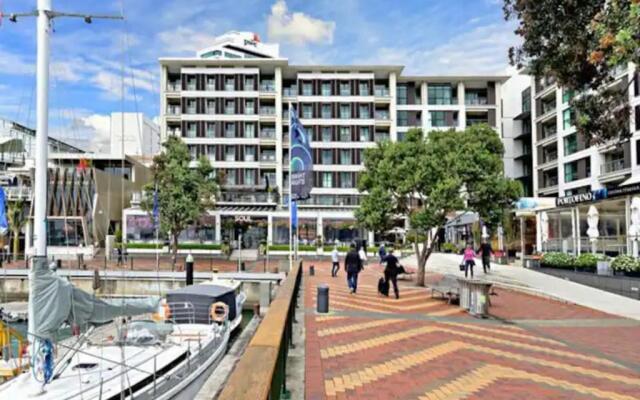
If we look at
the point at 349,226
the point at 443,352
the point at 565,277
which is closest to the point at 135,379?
the point at 443,352

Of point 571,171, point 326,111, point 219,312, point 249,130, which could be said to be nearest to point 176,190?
point 219,312

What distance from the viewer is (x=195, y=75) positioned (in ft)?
212

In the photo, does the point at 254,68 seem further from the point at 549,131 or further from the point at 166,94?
the point at 549,131

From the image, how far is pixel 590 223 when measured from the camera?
2344 centimetres

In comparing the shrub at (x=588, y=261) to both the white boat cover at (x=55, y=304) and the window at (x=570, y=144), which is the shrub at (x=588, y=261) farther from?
the window at (x=570, y=144)

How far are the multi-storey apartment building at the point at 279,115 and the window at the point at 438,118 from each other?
15 centimetres

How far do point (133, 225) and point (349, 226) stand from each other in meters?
21.2

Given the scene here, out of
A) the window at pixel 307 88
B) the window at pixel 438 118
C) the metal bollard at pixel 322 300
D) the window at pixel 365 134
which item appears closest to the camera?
the metal bollard at pixel 322 300

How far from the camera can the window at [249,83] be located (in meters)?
64.8

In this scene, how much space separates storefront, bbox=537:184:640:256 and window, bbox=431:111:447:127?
124 ft

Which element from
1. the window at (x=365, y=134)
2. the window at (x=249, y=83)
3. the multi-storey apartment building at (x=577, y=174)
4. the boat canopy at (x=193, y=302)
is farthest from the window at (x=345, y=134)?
the boat canopy at (x=193, y=302)

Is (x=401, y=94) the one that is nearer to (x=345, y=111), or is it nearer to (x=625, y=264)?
(x=345, y=111)

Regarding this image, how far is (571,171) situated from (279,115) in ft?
110

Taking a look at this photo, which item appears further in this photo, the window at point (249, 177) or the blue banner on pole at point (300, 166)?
the window at point (249, 177)
